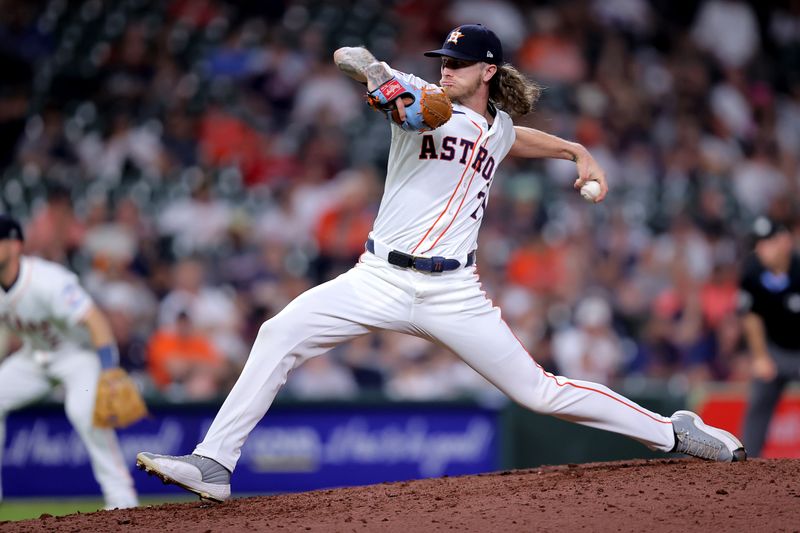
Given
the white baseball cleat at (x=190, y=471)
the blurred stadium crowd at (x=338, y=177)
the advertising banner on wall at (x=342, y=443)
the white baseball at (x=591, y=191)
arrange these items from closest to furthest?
the white baseball cleat at (x=190, y=471) → the white baseball at (x=591, y=191) → the advertising banner on wall at (x=342, y=443) → the blurred stadium crowd at (x=338, y=177)

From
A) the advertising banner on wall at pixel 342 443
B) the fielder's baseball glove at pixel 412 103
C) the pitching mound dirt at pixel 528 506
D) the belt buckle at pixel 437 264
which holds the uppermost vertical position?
the fielder's baseball glove at pixel 412 103

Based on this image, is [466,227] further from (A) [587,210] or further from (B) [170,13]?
(B) [170,13]

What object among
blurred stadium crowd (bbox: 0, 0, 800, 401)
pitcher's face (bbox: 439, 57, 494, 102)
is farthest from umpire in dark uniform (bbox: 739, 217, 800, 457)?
pitcher's face (bbox: 439, 57, 494, 102)

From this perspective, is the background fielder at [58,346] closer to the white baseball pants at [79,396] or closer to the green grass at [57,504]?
the white baseball pants at [79,396]

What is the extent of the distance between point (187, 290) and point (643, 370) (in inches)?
173

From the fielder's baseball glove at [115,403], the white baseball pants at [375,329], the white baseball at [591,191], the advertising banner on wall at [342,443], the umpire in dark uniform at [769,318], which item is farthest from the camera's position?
the advertising banner on wall at [342,443]

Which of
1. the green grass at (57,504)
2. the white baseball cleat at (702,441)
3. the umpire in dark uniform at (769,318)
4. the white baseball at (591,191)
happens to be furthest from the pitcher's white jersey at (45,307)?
the umpire in dark uniform at (769,318)

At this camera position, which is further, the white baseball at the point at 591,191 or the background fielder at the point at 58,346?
the background fielder at the point at 58,346

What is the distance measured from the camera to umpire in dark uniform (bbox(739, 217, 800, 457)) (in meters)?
8.63

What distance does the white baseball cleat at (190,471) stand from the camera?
15.8ft

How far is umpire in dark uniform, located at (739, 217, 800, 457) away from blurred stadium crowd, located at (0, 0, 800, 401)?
1.91 meters

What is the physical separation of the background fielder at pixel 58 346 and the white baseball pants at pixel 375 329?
2.36 meters

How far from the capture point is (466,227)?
5121mm

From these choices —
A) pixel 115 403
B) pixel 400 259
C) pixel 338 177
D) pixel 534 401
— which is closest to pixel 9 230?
pixel 115 403
